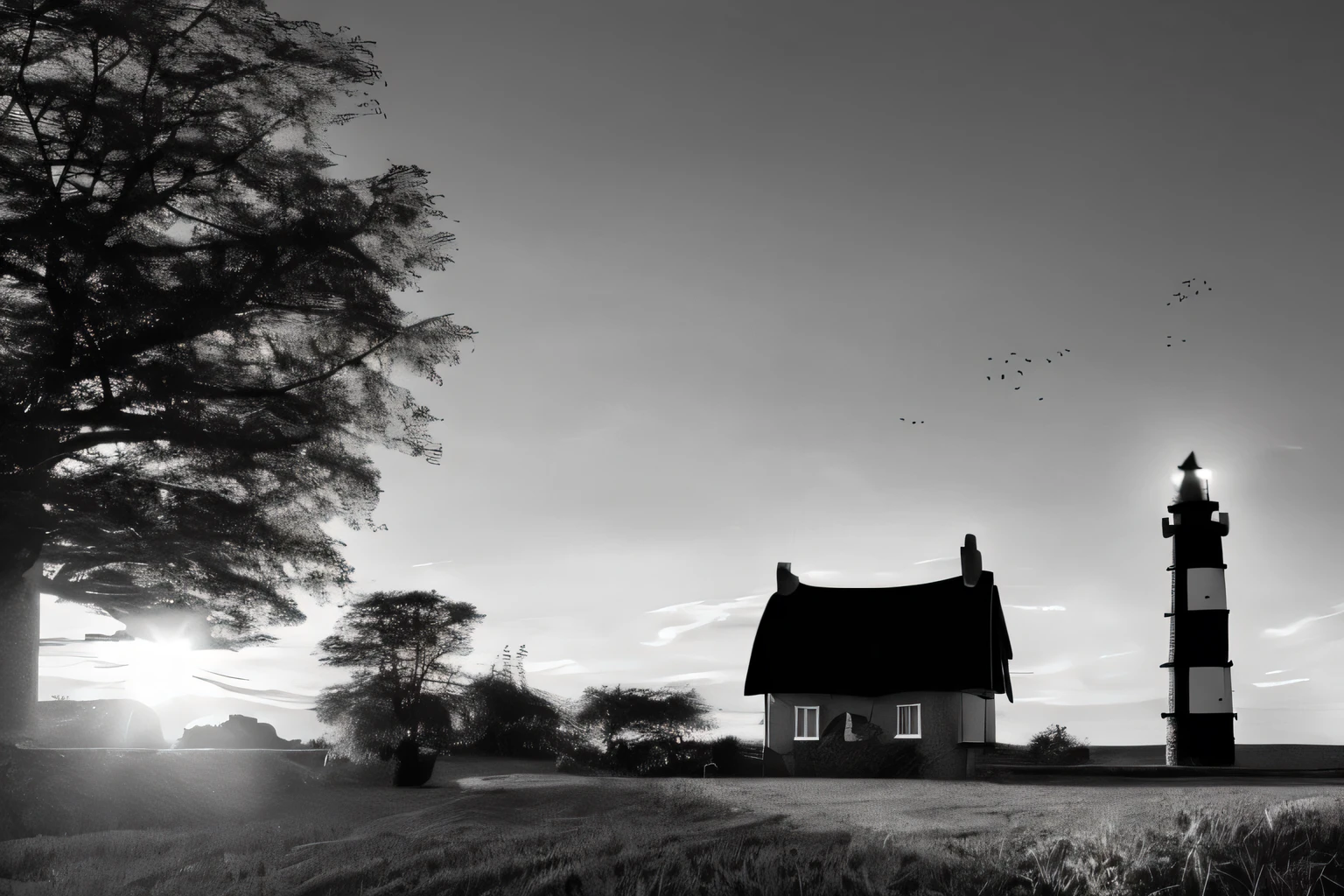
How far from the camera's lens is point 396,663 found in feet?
100

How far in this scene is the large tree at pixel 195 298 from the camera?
16.1 meters

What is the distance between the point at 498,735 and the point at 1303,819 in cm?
2610

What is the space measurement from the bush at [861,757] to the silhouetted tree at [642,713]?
18.4ft

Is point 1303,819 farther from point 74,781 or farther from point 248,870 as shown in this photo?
point 74,781

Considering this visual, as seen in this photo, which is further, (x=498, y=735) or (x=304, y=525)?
(x=498, y=735)

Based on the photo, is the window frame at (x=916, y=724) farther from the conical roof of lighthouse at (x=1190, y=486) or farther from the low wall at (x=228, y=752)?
the low wall at (x=228, y=752)

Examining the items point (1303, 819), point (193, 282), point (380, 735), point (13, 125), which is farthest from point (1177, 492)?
point (13, 125)

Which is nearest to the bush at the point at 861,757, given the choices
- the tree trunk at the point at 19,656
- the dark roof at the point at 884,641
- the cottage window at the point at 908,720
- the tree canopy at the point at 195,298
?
the cottage window at the point at 908,720

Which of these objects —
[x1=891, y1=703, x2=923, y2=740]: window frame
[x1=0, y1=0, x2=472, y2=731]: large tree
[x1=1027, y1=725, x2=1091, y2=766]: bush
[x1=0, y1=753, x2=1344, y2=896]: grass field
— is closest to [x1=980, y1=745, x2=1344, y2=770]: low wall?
[x1=1027, y1=725, x2=1091, y2=766]: bush

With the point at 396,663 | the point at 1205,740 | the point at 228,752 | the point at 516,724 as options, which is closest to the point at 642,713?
the point at 516,724

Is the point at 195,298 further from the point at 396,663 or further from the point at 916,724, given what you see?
the point at 916,724

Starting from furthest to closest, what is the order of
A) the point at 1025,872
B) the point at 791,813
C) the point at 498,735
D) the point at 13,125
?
the point at 498,735, the point at 13,125, the point at 791,813, the point at 1025,872

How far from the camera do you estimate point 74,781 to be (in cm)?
1703

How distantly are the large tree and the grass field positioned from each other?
4342 mm
